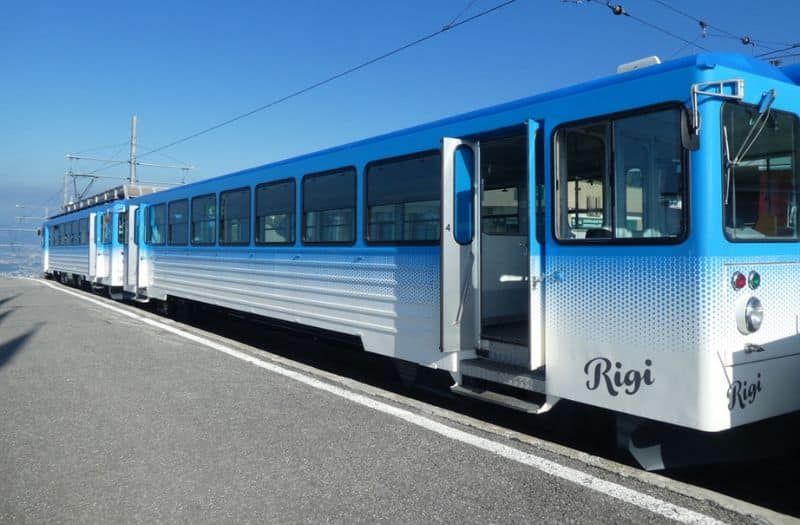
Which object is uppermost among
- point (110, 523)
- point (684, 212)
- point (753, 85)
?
point (753, 85)

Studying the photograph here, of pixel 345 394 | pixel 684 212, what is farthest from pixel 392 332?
pixel 684 212

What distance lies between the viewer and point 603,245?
14.6ft

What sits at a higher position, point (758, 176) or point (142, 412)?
point (758, 176)

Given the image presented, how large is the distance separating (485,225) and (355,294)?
1755 millimetres

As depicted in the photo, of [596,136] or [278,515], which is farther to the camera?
[596,136]

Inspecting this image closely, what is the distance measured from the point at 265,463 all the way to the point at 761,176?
12.8 ft

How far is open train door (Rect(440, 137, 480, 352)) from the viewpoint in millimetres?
5562

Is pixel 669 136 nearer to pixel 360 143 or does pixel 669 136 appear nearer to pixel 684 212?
pixel 684 212

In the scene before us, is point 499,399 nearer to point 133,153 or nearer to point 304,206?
point 304,206

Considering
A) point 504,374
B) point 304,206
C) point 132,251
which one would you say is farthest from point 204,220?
point 504,374

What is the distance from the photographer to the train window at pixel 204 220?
435 inches

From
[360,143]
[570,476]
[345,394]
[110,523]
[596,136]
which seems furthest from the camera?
[360,143]

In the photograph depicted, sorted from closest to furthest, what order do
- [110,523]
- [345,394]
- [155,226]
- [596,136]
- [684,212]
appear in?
[110,523], [684,212], [596,136], [345,394], [155,226]

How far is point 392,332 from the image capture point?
21.8 ft
